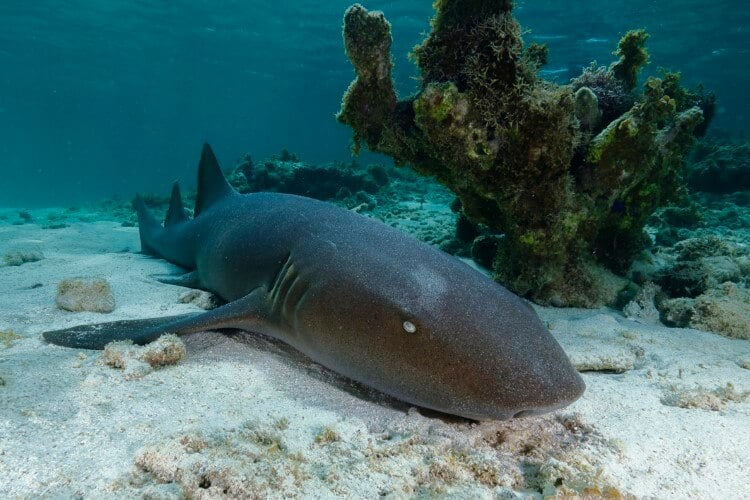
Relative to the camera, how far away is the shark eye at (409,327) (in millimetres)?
2341

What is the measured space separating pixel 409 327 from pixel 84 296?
11.5 feet

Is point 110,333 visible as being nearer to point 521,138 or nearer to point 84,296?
point 84,296

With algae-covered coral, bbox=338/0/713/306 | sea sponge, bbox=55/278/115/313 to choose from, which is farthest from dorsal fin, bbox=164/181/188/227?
algae-covered coral, bbox=338/0/713/306

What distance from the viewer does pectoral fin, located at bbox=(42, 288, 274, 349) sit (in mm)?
3006

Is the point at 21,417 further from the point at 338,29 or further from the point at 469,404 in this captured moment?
the point at 338,29

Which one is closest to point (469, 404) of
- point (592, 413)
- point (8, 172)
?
point (592, 413)

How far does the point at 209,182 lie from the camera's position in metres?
5.99

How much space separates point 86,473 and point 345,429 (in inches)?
44.4

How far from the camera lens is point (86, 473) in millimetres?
1641

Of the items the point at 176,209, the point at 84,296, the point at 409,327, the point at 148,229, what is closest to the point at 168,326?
the point at 84,296

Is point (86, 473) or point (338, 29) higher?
point (338, 29)

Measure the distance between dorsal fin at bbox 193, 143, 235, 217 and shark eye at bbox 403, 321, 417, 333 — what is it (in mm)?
4117

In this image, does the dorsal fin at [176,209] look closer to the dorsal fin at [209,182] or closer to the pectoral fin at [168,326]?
the dorsal fin at [209,182]

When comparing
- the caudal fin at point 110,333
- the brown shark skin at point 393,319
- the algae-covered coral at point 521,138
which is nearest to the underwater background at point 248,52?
the algae-covered coral at point 521,138
